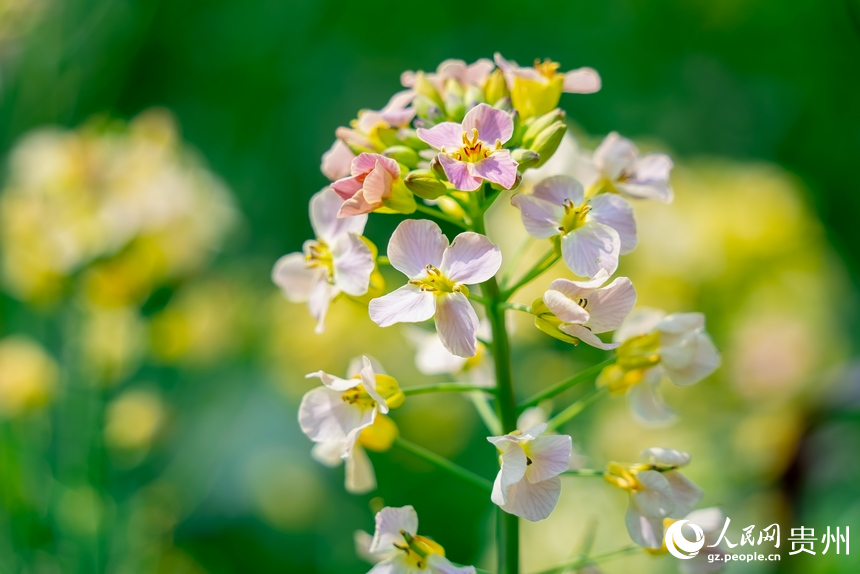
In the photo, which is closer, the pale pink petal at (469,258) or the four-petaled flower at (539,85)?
the pale pink petal at (469,258)

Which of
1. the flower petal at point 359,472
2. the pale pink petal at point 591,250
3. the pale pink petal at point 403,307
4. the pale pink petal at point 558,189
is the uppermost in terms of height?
the pale pink petal at point 558,189

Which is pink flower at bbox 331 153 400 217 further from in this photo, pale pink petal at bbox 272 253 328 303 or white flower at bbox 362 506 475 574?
white flower at bbox 362 506 475 574

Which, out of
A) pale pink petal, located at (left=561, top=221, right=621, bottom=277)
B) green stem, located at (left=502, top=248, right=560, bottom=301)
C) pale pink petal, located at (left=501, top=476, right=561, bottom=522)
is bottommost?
pale pink petal, located at (left=501, top=476, right=561, bottom=522)

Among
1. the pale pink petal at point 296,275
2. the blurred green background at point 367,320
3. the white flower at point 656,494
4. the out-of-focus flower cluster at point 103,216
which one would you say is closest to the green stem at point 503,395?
the white flower at point 656,494

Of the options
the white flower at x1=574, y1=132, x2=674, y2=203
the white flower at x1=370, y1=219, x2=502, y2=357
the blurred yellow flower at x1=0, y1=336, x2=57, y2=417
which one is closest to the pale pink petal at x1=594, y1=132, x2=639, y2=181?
the white flower at x1=574, y1=132, x2=674, y2=203

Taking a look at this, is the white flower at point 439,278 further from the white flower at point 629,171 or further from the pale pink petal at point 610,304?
the white flower at point 629,171

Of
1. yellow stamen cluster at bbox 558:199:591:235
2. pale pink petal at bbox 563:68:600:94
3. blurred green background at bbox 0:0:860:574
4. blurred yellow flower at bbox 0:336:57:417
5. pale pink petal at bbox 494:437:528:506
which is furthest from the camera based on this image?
blurred yellow flower at bbox 0:336:57:417

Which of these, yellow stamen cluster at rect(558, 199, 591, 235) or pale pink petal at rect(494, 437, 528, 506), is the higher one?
yellow stamen cluster at rect(558, 199, 591, 235)

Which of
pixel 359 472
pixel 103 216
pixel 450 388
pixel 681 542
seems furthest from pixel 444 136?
pixel 103 216
